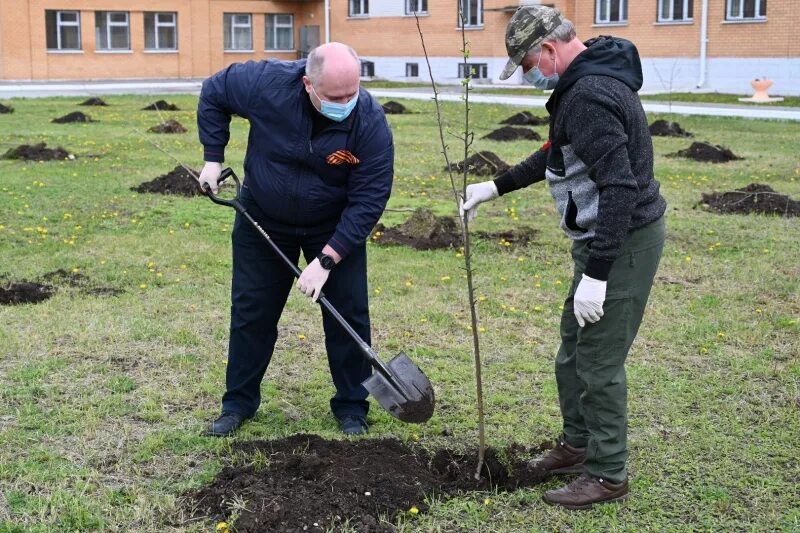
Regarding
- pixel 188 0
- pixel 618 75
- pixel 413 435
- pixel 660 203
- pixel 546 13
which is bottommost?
pixel 413 435

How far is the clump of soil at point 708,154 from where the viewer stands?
575 inches

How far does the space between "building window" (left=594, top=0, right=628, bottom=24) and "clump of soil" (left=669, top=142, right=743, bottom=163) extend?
19.3m

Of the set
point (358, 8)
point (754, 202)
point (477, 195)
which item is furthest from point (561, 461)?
point (358, 8)

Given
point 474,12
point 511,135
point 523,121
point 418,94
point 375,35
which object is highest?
point 474,12

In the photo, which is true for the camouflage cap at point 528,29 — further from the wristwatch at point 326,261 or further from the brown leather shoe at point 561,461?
the brown leather shoe at point 561,461

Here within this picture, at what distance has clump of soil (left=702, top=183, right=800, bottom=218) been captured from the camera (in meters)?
10.5

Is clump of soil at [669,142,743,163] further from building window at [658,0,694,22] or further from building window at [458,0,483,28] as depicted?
building window at [458,0,483,28]

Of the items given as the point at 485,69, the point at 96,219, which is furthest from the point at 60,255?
the point at 485,69

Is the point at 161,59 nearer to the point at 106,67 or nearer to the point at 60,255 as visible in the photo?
the point at 106,67

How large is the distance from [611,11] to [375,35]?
11791 mm

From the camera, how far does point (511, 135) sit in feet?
56.4

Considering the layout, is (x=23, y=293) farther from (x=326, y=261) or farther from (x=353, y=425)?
(x=326, y=261)

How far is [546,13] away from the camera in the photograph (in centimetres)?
362

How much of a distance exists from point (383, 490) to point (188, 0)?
41133 millimetres
